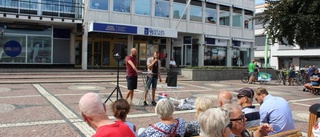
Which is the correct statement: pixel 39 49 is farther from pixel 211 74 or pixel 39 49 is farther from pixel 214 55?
pixel 214 55

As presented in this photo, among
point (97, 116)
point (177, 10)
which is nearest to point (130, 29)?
point (177, 10)

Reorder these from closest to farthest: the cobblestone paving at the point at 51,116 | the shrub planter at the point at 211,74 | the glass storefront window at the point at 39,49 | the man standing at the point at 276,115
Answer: the man standing at the point at 276,115 → the cobblestone paving at the point at 51,116 → the shrub planter at the point at 211,74 → the glass storefront window at the point at 39,49

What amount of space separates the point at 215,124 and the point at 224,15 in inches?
1110

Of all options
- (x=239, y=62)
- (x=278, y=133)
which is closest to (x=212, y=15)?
(x=239, y=62)

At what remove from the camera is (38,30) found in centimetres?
2081

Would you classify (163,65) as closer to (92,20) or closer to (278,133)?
(92,20)

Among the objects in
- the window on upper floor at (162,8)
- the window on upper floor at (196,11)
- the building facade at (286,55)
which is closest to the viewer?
the window on upper floor at (162,8)

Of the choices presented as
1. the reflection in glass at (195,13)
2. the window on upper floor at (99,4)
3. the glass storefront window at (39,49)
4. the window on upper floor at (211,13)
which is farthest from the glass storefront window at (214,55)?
the glass storefront window at (39,49)

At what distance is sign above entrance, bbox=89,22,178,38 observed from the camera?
65.2ft

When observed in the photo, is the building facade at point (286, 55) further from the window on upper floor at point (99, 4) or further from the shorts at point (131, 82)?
the shorts at point (131, 82)

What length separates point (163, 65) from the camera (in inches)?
1036

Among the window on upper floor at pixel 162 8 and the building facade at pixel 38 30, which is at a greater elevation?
the window on upper floor at pixel 162 8

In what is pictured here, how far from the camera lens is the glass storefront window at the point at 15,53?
2002cm

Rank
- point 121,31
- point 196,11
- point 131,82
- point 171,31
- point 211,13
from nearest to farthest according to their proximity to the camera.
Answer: point 131,82, point 121,31, point 171,31, point 196,11, point 211,13
